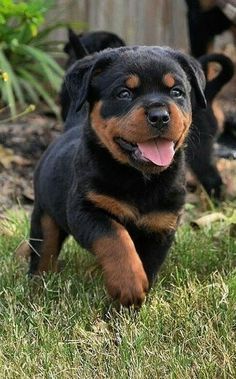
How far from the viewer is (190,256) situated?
18.8ft

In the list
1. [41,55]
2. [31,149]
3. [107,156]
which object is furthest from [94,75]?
[41,55]

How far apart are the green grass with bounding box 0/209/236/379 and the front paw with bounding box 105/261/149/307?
0.40ft

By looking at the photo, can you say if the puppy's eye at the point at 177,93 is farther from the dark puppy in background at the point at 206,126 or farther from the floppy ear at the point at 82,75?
the dark puppy in background at the point at 206,126

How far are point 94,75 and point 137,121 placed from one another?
47 centimetres

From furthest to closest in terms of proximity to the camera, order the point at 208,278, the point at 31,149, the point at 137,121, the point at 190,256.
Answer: the point at 31,149, the point at 190,256, the point at 208,278, the point at 137,121

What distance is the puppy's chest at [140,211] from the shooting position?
4652 mm

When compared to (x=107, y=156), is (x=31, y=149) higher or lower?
lower

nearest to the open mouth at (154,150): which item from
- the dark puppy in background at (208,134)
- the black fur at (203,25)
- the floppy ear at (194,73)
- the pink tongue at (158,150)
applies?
the pink tongue at (158,150)

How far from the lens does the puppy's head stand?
442 cm

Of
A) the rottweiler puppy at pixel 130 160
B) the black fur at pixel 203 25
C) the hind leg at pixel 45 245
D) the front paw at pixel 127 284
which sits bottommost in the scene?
the black fur at pixel 203 25

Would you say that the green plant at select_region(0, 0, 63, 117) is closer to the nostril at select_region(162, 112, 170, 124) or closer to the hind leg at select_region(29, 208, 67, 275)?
the hind leg at select_region(29, 208, 67, 275)

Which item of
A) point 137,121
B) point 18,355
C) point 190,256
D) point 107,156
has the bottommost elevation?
point 190,256

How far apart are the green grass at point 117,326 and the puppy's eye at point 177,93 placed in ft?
3.02

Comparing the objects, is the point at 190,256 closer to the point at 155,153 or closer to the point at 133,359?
the point at 155,153
